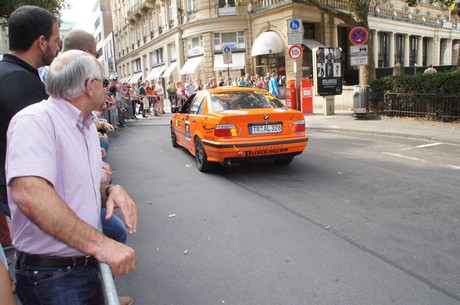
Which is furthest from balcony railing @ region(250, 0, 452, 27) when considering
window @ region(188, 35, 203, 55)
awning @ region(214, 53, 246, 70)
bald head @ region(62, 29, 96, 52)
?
bald head @ region(62, 29, 96, 52)

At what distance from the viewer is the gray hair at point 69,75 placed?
1.75 meters

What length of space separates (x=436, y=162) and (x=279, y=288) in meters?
5.64

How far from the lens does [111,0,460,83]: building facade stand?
93.5ft

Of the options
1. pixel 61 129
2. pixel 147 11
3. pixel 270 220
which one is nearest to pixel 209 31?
pixel 147 11

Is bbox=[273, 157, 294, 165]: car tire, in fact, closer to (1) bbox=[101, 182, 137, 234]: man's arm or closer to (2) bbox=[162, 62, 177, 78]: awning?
(1) bbox=[101, 182, 137, 234]: man's arm

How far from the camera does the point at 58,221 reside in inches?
58.2

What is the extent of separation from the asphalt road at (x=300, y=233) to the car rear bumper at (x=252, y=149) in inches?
16.5

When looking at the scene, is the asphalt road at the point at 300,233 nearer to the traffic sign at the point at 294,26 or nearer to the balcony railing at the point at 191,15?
the traffic sign at the point at 294,26

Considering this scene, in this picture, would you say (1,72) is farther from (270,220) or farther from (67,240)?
(270,220)

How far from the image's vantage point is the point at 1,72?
2.48m

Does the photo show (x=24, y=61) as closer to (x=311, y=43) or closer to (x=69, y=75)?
(x=69, y=75)

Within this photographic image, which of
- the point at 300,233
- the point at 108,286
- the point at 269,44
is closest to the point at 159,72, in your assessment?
the point at 269,44

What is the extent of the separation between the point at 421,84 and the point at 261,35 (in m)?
17.5

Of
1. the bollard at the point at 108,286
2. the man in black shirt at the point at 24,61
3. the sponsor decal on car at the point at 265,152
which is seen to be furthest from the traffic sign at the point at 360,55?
the bollard at the point at 108,286
